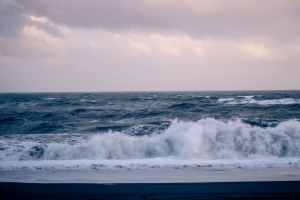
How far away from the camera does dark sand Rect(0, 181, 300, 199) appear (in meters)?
4.34

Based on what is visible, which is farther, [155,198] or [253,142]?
[253,142]

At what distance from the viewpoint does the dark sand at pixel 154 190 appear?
14.2 feet

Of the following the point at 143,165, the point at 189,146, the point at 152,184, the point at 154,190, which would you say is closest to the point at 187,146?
the point at 189,146

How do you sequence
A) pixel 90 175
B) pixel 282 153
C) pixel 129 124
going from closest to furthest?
1. pixel 90 175
2. pixel 282 153
3. pixel 129 124

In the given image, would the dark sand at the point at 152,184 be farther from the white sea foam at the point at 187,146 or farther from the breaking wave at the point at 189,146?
the breaking wave at the point at 189,146

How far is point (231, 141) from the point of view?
9.14m

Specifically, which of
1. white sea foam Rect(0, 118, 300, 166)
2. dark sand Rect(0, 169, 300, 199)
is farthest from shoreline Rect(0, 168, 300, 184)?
white sea foam Rect(0, 118, 300, 166)

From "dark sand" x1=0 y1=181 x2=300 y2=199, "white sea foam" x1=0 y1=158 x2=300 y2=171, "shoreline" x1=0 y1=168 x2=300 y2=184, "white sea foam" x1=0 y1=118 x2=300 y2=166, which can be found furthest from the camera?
"white sea foam" x1=0 y1=118 x2=300 y2=166

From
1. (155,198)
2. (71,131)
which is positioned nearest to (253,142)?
(155,198)

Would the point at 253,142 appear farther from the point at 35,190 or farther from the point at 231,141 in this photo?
the point at 35,190

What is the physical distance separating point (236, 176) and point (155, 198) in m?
2.27

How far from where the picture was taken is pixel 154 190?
4598 millimetres

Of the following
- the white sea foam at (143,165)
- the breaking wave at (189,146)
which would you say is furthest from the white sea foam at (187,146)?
the white sea foam at (143,165)

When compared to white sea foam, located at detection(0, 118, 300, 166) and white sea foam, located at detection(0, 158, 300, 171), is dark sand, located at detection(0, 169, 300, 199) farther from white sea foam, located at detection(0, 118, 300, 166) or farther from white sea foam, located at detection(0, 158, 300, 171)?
white sea foam, located at detection(0, 118, 300, 166)
